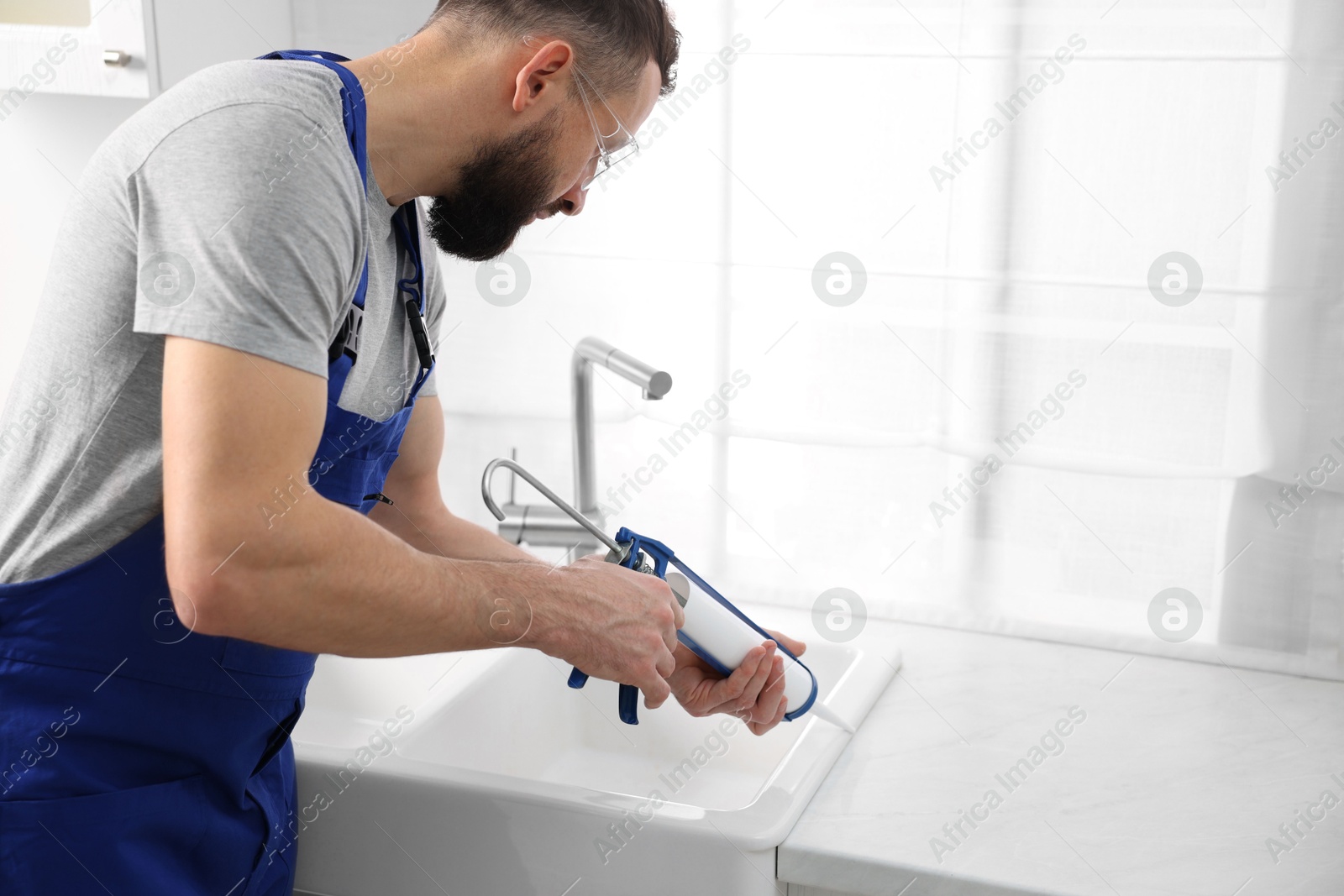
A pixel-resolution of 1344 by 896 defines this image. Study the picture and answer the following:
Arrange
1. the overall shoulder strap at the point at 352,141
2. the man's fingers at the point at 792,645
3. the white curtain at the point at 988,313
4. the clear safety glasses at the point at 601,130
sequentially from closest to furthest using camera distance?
the overall shoulder strap at the point at 352,141
the clear safety glasses at the point at 601,130
the man's fingers at the point at 792,645
the white curtain at the point at 988,313

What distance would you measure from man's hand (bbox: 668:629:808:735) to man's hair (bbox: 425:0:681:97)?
51 centimetres

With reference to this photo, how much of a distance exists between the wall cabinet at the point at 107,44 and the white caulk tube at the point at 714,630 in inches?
32.6

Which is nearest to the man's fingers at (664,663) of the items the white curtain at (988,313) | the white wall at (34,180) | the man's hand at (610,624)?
the man's hand at (610,624)

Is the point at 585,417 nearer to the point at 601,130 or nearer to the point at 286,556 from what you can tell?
the point at 601,130

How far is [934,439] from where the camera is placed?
58.5 inches

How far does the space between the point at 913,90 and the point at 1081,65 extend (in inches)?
7.3

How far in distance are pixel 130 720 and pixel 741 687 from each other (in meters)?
0.50

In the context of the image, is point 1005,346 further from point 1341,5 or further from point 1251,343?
point 1341,5

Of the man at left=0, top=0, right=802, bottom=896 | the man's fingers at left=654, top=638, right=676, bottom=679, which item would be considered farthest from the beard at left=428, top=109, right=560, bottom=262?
the man's fingers at left=654, top=638, right=676, bottom=679

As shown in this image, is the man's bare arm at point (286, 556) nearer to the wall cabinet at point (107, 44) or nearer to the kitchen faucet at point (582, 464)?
the kitchen faucet at point (582, 464)

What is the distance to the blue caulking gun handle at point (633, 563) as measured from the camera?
100 centimetres

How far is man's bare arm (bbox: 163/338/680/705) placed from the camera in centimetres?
70

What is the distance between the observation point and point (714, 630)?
106 cm

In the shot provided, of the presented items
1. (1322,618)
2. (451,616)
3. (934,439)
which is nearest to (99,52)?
(451,616)
